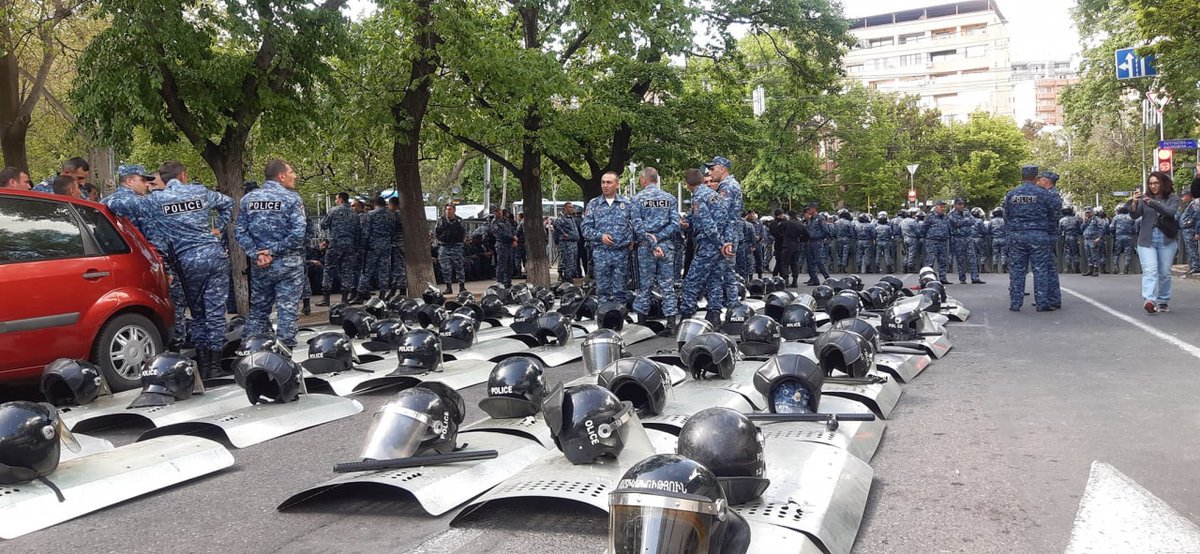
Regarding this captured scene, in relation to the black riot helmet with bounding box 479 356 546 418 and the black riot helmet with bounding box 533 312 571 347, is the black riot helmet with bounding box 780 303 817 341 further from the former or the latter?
the black riot helmet with bounding box 479 356 546 418

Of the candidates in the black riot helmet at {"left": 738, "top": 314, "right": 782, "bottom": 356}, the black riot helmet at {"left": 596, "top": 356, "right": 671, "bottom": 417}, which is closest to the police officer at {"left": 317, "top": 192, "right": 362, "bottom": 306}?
the black riot helmet at {"left": 738, "top": 314, "right": 782, "bottom": 356}

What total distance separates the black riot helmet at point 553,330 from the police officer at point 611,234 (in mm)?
1725

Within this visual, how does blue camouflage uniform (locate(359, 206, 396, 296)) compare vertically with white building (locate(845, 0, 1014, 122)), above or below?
below

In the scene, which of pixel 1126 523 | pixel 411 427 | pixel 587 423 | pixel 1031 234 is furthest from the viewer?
pixel 1031 234

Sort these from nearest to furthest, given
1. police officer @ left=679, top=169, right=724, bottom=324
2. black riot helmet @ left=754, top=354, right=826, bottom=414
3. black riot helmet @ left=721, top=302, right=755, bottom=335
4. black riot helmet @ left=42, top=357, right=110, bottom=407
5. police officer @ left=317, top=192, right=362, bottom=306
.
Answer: black riot helmet @ left=754, top=354, right=826, bottom=414, black riot helmet @ left=42, top=357, right=110, bottom=407, black riot helmet @ left=721, top=302, right=755, bottom=335, police officer @ left=679, top=169, right=724, bottom=324, police officer @ left=317, top=192, right=362, bottom=306

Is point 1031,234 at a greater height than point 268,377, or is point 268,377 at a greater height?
point 1031,234

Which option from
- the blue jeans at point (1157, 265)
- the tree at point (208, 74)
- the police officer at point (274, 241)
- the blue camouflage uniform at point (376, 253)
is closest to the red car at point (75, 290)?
the police officer at point (274, 241)

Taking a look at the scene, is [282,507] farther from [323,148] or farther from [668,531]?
[323,148]

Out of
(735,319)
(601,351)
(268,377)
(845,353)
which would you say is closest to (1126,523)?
(845,353)

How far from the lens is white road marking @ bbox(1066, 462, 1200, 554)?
13.7 ft

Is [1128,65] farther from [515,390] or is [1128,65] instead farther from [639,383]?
[515,390]

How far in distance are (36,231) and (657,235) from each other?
6.90 m

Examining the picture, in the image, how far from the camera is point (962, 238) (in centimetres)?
2133

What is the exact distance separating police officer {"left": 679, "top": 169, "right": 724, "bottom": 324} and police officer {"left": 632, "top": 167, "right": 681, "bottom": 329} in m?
0.25
